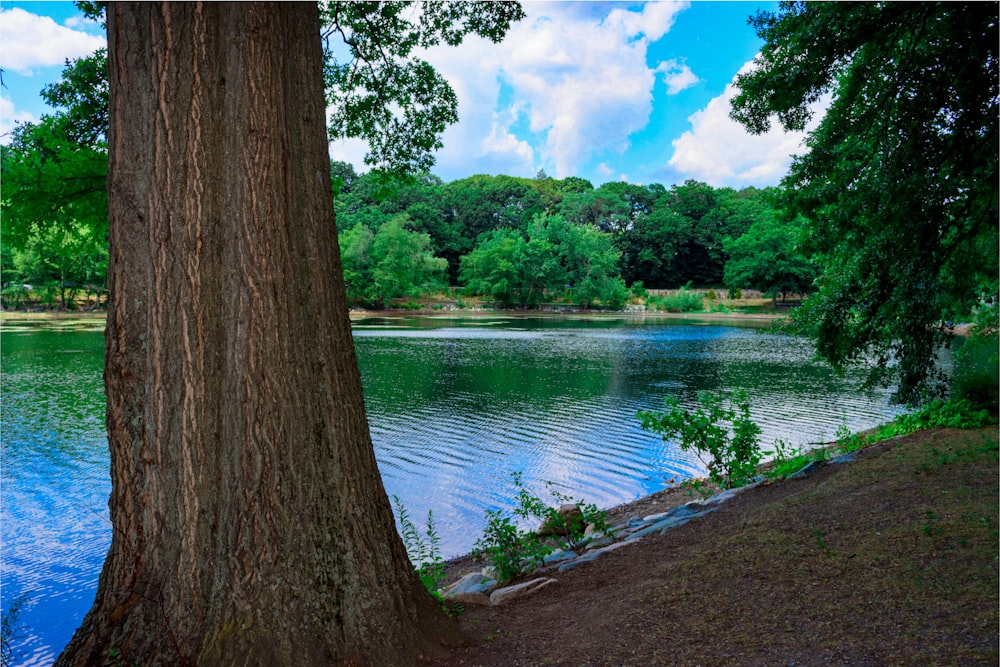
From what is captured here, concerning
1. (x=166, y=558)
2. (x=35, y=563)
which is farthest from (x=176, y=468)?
(x=35, y=563)

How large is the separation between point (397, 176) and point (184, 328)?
6.12 m

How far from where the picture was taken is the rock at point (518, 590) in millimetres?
3809

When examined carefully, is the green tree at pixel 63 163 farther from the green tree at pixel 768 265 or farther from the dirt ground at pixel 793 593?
the green tree at pixel 768 265

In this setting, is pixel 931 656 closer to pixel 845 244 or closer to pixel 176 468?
pixel 176 468

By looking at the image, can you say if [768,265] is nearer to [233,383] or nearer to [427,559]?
[427,559]

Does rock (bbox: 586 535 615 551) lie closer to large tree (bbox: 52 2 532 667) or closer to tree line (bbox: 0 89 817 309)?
large tree (bbox: 52 2 532 667)

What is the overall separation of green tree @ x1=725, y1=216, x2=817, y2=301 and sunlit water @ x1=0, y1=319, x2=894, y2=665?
28627 mm

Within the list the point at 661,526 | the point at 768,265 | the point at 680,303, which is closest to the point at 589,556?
the point at 661,526

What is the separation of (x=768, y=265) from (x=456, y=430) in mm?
44939

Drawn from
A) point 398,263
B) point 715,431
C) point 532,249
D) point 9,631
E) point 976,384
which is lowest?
point 9,631

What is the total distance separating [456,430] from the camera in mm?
10820

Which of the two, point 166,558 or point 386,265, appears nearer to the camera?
point 166,558

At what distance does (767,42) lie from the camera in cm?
598

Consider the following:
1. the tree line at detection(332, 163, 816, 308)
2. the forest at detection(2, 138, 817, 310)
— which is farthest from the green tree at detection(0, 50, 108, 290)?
the tree line at detection(332, 163, 816, 308)
